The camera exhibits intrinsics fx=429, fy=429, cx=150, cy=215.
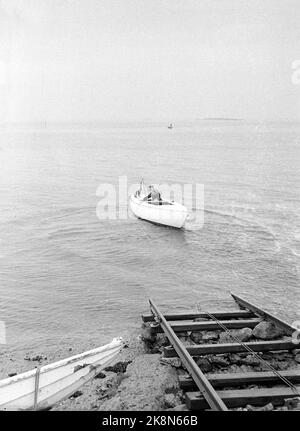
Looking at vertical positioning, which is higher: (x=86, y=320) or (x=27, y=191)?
(x=27, y=191)

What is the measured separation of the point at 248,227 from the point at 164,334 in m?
21.7

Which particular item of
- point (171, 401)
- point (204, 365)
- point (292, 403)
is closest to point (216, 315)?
point (204, 365)

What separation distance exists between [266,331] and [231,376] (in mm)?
2879

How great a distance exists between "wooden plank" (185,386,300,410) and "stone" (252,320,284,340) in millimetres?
2906

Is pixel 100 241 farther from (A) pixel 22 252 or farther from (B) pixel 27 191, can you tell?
(B) pixel 27 191

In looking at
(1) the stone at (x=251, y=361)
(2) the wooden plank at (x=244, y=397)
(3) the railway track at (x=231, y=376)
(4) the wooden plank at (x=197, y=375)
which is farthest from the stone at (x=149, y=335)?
(2) the wooden plank at (x=244, y=397)

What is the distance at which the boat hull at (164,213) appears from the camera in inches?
1283

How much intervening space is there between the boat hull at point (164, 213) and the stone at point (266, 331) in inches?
810

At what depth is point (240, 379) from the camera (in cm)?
929

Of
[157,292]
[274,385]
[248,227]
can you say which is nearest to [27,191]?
[248,227]

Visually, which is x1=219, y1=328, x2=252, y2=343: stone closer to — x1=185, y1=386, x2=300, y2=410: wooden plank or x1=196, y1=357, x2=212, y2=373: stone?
x1=196, y1=357, x2=212, y2=373: stone

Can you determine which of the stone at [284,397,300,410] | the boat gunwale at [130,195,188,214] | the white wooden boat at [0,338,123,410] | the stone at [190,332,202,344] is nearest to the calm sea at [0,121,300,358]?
the boat gunwale at [130,195,188,214]

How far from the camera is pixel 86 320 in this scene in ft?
55.0

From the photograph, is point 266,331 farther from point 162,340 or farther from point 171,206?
point 171,206
